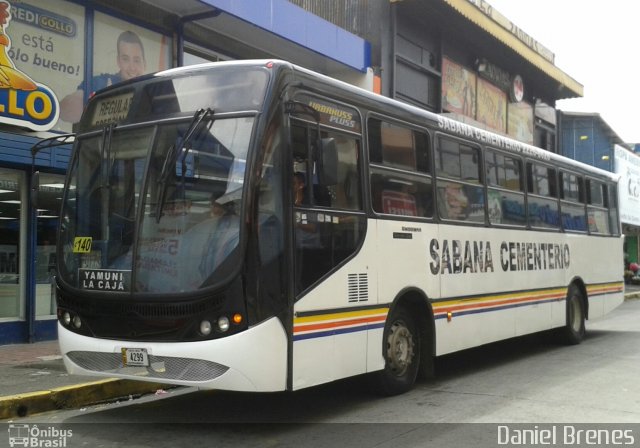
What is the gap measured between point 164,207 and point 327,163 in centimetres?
144

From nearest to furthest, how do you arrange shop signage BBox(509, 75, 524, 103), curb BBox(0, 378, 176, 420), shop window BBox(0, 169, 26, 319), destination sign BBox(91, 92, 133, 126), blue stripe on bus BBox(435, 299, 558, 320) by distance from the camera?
destination sign BBox(91, 92, 133, 126)
curb BBox(0, 378, 176, 420)
blue stripe on bus BBox(435, 299, 558, 320)
shop window BBox(0, 169, 26, 319)
shop signage BBox(509, 75, 524, 103)

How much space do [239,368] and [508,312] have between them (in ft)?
17.7

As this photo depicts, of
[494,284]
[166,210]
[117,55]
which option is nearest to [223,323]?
[166,210]

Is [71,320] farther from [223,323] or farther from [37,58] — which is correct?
[37,58]

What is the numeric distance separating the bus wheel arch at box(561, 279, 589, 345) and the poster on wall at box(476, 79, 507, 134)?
10.9m

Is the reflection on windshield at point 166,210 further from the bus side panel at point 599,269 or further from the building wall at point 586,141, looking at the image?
the building wall at point 586,141

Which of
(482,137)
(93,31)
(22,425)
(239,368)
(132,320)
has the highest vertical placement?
(93,31)

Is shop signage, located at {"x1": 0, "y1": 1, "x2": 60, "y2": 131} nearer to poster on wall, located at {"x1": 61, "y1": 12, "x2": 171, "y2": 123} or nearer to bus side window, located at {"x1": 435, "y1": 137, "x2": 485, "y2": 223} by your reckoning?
poster on wall, located at {"x1": 61, "y1": 12, "x2": 171, "y2": 123}

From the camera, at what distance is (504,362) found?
33.1ft

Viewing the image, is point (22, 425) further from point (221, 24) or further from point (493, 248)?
point (221, 24)

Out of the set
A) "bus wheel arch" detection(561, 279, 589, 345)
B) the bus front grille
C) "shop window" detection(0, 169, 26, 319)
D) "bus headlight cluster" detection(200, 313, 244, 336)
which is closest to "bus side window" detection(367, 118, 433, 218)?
"bus headlight cluster" detection(200, 313, 244, 336)

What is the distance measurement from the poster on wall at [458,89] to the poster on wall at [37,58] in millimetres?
11933

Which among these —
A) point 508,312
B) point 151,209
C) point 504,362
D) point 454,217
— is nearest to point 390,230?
point 454,217

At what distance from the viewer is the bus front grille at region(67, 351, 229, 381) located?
18.0 feet
